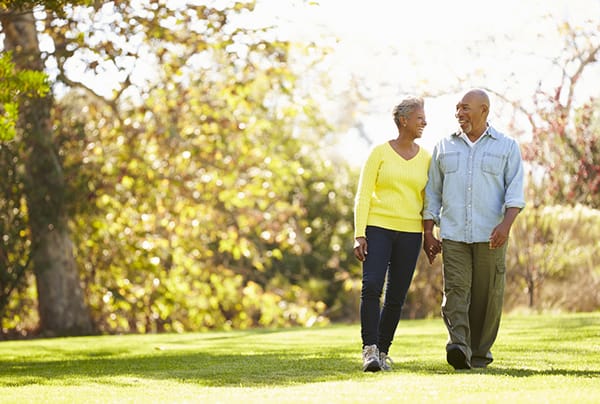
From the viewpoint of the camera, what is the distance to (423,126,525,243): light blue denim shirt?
699cm

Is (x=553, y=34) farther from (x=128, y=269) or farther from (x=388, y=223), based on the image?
(x=388, y=223)

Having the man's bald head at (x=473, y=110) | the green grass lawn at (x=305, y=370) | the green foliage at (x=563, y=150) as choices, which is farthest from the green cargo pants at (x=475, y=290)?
the green foliage at (x=563, y=150)

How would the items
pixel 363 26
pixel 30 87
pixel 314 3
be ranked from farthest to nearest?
pixel 363 26, pixel 314 3, pixel 30 87

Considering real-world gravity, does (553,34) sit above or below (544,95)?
above

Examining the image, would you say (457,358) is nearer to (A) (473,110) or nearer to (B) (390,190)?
(B) (390,190)

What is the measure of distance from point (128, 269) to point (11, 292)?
2434 millimetres

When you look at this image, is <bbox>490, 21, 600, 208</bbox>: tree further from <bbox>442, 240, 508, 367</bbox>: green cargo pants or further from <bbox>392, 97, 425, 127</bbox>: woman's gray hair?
<bbox>392, 97, 425, 127</bbox>: woman's gray hair

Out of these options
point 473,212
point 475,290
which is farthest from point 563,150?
point 473,212

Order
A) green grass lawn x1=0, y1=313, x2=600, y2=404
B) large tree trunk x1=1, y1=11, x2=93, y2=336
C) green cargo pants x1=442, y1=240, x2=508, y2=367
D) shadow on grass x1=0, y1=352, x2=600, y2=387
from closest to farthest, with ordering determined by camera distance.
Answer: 1. green grass lawn x1=0, y1=313, x2=600, y2=404
2. shadow on grass x1=0, y1=352, x2=600, y2=387
3. green cargo pants x1=442, y1=240, x2=508, y2=367
4. large tree trunk x1=1, y1=11, x2=93, y2=336

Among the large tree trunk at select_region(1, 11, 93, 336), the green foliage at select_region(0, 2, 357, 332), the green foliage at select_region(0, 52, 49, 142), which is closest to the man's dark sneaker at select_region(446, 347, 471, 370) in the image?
the green foliage at select_region(0, 52, 49, 142)

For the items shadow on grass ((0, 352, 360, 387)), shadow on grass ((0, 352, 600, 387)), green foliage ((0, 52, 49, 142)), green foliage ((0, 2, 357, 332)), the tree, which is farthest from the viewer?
the tree

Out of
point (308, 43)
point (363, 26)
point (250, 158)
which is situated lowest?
point (250, 158)

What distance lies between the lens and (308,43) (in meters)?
15.3

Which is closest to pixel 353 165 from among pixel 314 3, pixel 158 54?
pixel 158 54
